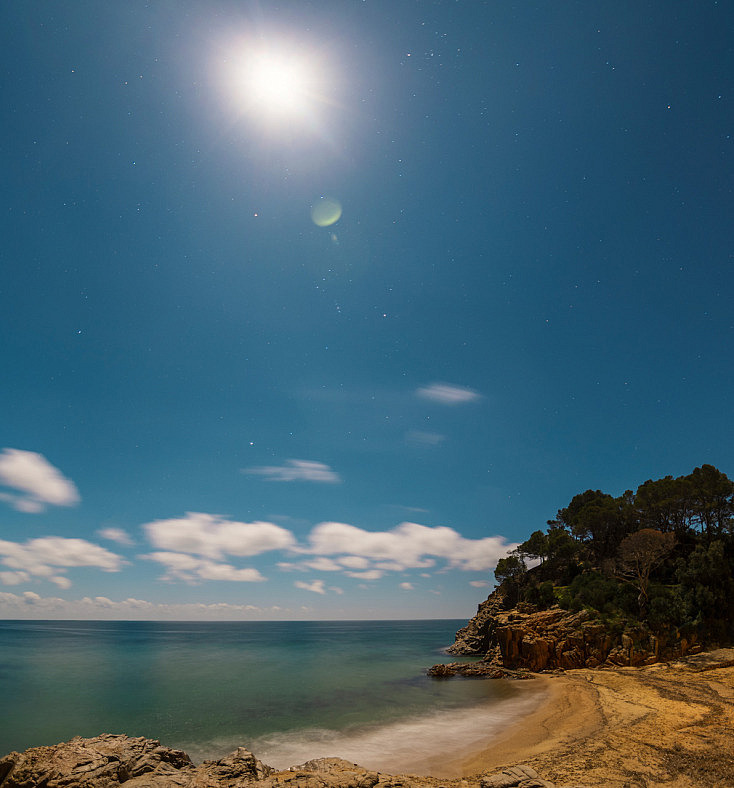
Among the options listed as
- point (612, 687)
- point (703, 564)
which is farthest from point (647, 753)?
point (703, 564)

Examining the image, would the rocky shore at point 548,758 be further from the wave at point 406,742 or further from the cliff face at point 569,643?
the cliff face at point 569,643

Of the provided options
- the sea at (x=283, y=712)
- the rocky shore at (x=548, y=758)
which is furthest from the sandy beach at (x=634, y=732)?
the sea at (x=283, y=712)

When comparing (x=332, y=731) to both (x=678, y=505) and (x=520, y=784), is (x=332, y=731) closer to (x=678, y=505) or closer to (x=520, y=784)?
(x=520, y=784)

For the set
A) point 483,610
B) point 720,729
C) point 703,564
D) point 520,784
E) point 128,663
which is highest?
point 703,564

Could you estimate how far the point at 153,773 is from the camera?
41.3 feet

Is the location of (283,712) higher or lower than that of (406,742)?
lower

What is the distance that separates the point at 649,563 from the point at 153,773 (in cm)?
4280

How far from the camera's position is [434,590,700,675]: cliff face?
110 feet

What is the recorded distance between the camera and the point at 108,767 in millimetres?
12602

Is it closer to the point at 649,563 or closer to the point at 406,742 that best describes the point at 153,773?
the point at 406,742

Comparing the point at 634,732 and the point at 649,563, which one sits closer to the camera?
the point at 634,732

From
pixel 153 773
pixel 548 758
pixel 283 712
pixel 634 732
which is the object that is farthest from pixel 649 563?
pixel 153 773

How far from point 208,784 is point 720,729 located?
21.9 meters

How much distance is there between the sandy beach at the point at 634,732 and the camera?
14141 millimetres
